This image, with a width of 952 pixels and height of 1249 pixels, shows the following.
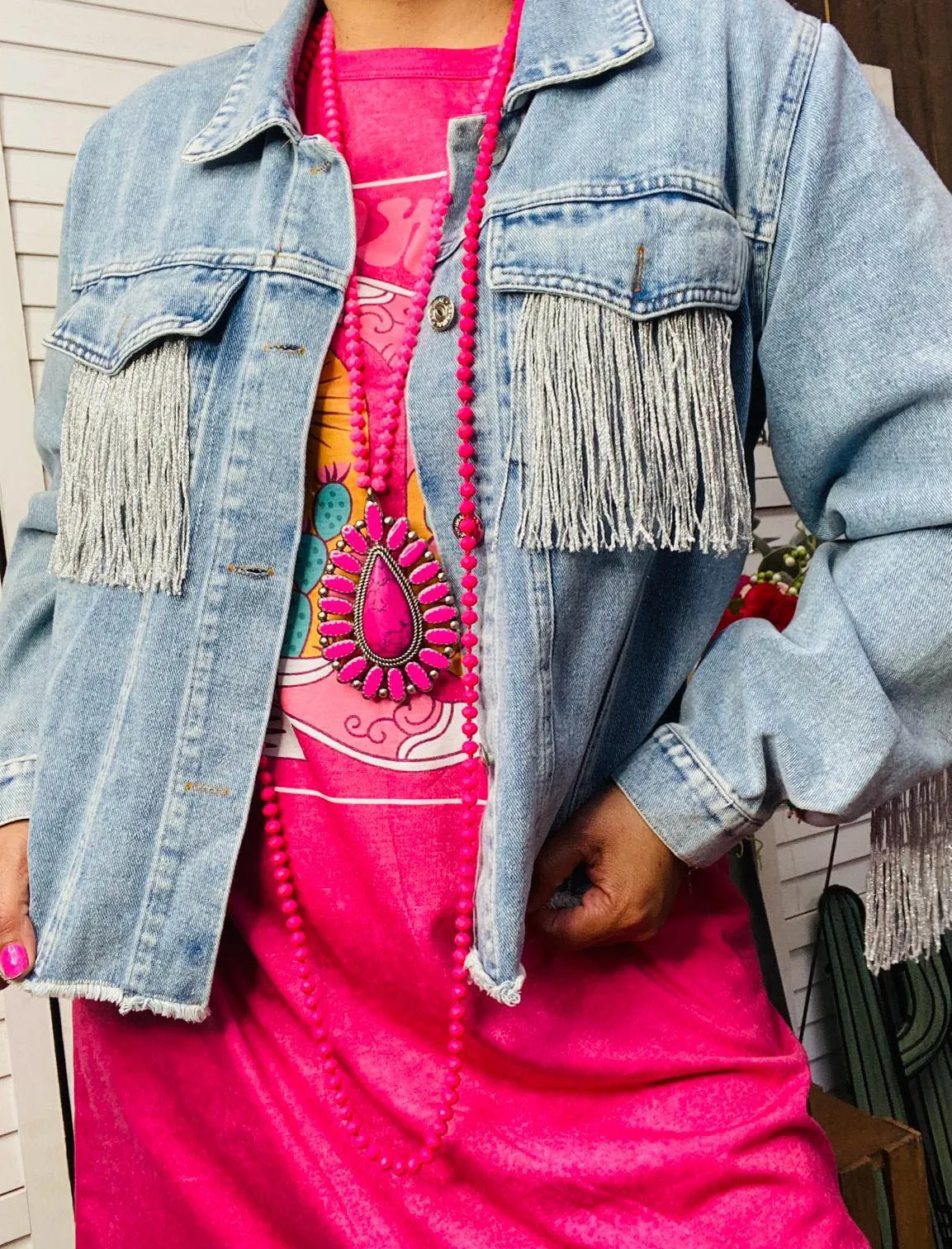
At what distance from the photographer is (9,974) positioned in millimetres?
907

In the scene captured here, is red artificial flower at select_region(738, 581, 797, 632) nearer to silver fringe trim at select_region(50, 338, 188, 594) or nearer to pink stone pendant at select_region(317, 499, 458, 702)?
pink stone pendant at select_region(317, 499, 458, 702)

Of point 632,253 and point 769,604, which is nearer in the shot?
point 632,253

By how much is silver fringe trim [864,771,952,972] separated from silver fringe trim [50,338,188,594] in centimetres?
61

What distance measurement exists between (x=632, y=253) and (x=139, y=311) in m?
0.39

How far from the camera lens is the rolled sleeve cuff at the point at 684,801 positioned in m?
0.84

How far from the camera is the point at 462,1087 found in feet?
2.96

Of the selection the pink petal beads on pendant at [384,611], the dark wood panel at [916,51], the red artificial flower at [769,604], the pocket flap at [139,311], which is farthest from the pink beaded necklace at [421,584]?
the dark wood panel at [916,51]

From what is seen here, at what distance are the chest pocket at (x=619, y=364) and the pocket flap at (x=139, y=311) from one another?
0.74ft

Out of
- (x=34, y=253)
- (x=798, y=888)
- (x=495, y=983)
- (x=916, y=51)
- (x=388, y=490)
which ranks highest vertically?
(x=916, y=51)

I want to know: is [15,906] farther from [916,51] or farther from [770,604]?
[916,51]

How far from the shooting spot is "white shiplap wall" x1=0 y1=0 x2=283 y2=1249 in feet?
4.95

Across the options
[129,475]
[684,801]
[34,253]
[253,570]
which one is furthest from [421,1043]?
[34,253]

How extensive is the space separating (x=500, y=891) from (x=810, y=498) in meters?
0.39

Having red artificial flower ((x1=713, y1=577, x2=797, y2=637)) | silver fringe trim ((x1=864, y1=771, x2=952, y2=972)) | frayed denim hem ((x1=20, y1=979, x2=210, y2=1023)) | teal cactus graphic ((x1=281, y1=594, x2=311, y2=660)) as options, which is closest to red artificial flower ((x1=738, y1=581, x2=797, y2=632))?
red artificial flower ((x1=713, y1=577, x2=797, y2=637))
